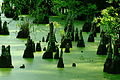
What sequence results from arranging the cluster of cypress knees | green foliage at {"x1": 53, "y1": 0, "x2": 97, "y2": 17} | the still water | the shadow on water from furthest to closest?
green foliage at {"x1": 53, "y1": 0, "x2": 97, "y2": 17} < the cluster of cypress knees < the shadow on water < the still water

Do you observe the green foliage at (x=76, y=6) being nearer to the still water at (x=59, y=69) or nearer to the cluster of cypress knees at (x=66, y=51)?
the cluster of cypress knees at (x=66, y=51)

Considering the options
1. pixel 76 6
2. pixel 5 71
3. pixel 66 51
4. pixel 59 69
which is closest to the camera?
pixel 5 71

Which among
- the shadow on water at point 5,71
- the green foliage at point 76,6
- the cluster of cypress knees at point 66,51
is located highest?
the green foliage at point 76,6

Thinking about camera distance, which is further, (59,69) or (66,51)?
(66,51)

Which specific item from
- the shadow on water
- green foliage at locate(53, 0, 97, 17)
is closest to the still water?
the shadow on water

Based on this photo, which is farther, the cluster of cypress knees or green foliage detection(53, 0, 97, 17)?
green foliage detection(53, 0, 97, 17)

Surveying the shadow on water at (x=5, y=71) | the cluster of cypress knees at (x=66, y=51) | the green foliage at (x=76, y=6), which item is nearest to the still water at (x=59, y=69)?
the shadow on water at (x=5, y=71)

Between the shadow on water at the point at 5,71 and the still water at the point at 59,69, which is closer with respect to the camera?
the still water at the point at 59,69

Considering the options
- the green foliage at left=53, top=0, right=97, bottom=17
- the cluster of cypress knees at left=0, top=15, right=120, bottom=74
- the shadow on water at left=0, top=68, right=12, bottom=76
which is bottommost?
the shadow on water at left=0, top=68, right=12, bottom=76

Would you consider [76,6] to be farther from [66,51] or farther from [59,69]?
[59,69]

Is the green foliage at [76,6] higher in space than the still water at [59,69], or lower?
higher

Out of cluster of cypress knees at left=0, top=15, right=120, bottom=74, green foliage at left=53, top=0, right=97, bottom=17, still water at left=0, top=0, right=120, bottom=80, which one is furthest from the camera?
green foliage at left=53, top=0, right=97, bottom=17

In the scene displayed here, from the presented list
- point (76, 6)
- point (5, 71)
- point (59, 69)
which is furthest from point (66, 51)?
point (76, 6)

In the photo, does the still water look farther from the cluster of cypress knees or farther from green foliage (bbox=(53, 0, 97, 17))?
green foliage (bbox=(53, 0, 97, 17))
